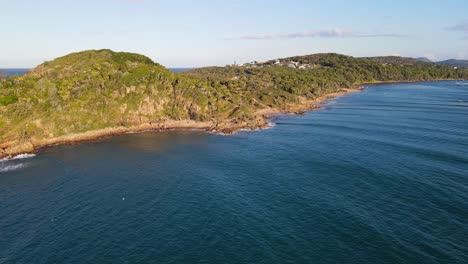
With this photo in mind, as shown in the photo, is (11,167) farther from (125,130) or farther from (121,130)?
(125,130)

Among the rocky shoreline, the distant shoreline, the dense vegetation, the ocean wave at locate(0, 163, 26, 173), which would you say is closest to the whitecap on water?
the ocean wave at locate(0, 163, 26, 173)

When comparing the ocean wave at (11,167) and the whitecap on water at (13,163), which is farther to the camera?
the whitecap on water at (13,163)

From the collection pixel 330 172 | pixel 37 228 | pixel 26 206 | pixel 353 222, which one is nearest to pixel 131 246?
pixel 37 228

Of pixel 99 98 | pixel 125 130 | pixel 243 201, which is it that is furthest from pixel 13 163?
pixel 243 201

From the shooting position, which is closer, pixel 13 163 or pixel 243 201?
pixel 243 201

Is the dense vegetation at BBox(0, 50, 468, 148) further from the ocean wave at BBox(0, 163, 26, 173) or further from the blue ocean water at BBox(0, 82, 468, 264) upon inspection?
the ocean wave at BBox(0, 163, 26, 173)

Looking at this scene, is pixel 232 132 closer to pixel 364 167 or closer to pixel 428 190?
pixel 364 167

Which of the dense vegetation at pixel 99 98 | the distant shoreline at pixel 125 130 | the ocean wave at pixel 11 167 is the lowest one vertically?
the ocean wave at pixel 11 167

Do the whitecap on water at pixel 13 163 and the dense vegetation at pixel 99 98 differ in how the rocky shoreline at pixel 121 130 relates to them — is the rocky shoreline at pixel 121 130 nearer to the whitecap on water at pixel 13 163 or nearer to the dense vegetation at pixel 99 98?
the dense vegetation at pixel 99 98

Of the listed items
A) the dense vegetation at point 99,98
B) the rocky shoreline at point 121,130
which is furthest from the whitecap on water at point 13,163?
the dense vegetation at point 99,98
